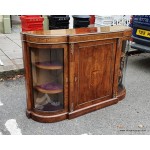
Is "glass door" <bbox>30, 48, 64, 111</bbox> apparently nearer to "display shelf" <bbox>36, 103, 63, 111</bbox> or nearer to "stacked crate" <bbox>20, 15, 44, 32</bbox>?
"display shelf" <bbox>36, 103, 63, 111</bbox>

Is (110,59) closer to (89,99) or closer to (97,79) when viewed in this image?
(97,79)

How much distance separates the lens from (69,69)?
352 centimetres

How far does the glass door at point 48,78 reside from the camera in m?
3.53

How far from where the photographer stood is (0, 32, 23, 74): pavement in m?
5.56

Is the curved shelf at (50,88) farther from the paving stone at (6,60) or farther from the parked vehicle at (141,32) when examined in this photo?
the parked vehicle at (141,32)

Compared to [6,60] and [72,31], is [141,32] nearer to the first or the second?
[72,31]

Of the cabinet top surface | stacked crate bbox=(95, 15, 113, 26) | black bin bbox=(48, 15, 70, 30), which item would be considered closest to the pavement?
black bin bbox=(48, 15, 70, 30)

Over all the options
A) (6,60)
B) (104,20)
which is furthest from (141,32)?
(6,60)

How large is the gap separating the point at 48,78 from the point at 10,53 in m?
3.15

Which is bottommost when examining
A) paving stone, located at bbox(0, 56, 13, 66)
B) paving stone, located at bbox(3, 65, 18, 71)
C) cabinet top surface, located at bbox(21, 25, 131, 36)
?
paving stone, located at bbox(3, 65, 18, 71)

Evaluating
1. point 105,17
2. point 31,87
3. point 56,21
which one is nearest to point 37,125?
point 31,87

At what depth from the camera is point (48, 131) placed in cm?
352

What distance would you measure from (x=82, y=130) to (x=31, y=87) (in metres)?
1.04

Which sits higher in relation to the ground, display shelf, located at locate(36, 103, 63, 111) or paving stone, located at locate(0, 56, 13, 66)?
paving stone, located at locate(0, 56, 13, 66)
